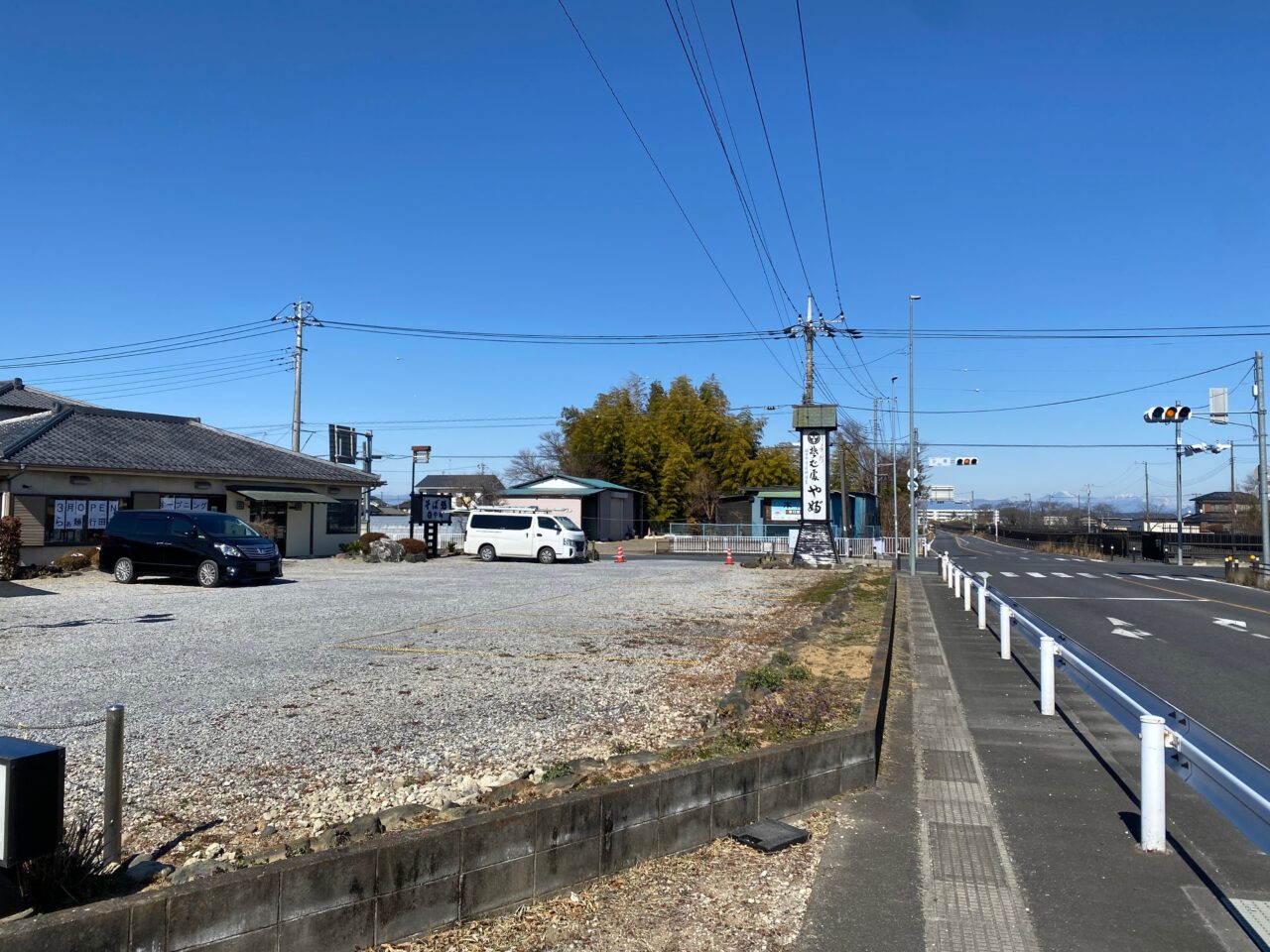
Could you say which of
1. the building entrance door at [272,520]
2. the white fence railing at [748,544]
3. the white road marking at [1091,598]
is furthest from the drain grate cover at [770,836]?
the white fence railing at [748,544]

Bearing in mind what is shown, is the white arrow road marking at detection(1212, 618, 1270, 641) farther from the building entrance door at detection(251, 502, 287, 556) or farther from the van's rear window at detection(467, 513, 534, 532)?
the building entrance door at detection(251, 502, 287, 556)

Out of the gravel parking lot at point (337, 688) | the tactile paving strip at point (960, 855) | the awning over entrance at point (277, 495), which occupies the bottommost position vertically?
the tactile paving strip at point (960, 855)

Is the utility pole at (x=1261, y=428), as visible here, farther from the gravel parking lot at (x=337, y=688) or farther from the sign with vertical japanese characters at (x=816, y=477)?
the gravel parking lot at (x=337, y=688)

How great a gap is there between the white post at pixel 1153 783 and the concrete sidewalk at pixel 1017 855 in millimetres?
96

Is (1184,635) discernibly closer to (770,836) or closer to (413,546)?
(770,836)

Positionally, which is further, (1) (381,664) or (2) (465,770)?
(1) (381,664)

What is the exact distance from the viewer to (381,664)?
31.6 feet

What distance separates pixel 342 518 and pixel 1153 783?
32.2 m

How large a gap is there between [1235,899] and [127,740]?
6.79 metres

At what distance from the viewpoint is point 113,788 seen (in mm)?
3867

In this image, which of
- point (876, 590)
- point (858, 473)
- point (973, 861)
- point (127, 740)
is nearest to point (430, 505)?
point (876, 590)

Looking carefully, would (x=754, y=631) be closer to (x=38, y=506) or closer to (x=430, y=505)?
(x=38, y=506)

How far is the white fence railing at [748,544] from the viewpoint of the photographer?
40750 mm

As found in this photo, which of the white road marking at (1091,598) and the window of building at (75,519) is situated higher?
the window of building at (75,519)
